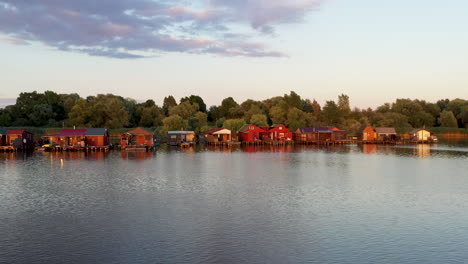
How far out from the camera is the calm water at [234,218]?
21922 millimetres

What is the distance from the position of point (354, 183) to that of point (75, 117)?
116m

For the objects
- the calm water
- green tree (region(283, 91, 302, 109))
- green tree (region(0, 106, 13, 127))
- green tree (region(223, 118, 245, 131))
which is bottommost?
the calm water

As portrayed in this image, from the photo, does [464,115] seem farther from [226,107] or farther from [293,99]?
[226,107]

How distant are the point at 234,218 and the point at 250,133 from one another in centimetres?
10492

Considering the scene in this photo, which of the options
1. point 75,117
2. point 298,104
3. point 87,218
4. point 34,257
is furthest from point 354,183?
point 298,104

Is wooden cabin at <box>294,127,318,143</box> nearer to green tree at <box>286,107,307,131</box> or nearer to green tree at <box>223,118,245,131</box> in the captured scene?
green tree at <box>286,107,307,131</box>

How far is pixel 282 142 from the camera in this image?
436 ft

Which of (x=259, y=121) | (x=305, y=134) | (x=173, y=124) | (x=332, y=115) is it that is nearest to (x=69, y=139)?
(x=173, y=124)

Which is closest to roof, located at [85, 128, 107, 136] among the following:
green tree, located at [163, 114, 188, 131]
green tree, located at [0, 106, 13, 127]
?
green tree, located at [163, 114, 188, 131]

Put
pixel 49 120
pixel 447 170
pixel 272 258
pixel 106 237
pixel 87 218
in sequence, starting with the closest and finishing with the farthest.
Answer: pixel 272 258 → pixel 106 237 → pixel 87 218 → pixel 447 170 → pixel 49 120

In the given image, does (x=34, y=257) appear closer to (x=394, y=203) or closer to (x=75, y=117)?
(x=394, y=203)

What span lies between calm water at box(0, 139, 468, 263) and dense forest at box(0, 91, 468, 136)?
89.5 metres

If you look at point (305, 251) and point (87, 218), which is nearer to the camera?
point (305, 251)

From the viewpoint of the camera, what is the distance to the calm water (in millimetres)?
21922
